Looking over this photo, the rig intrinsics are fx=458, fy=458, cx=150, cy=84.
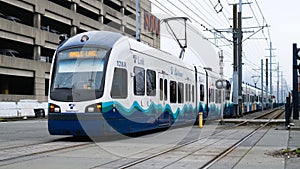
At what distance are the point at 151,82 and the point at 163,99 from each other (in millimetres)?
1672

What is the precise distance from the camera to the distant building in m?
52.3

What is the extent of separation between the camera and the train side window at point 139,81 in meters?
16.8

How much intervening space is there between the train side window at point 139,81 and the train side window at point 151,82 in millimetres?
581

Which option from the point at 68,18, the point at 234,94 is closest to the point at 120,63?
the point at 234,94

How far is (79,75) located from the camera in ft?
48.8

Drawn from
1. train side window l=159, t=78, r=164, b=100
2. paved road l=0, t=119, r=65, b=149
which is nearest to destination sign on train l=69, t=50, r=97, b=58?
paved road l=0, t=119, r=65, b=149

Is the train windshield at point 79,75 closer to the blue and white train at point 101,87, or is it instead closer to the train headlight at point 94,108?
the blue and white train at point 101,87

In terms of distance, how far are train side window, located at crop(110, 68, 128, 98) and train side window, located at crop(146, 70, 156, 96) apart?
7.55 feet

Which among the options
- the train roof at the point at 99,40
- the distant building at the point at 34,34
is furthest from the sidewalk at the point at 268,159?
the distant building at the point at 34,34

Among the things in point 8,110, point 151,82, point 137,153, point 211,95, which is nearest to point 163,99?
point 151,82

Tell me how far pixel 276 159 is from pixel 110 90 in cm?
582

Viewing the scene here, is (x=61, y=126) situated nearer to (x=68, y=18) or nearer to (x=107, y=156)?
(x=107, y=156)

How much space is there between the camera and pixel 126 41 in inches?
646

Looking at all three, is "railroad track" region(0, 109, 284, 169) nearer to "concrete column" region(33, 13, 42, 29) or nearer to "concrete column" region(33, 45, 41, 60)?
"concrete column" region(33, 45, 41, 60)
